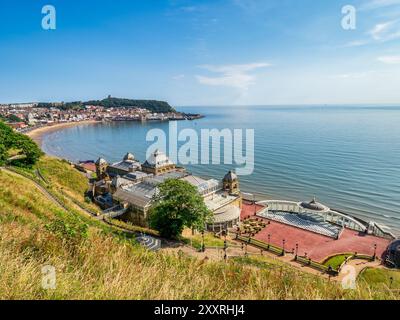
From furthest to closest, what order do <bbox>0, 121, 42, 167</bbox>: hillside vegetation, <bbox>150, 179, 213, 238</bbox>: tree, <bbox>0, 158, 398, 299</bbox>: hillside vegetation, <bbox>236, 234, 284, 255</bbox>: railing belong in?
<bbox>0, 121, 42, 167</bbox>: hillside vegetation → <bbox>236, 234, 284, 255</bbox>: railing → <bbox>150, 179, 213, 238</bbox>: tree → <bbox>0, 158, 398, 299</bbox>: hillside vegetation

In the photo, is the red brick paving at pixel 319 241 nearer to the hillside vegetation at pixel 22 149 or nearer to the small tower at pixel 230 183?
the small tower at pixel 230 183

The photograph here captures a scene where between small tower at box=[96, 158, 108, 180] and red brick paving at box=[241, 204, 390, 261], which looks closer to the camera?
red brick paving at box=[241, 204, 390, 261]

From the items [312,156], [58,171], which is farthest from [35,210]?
[312,156]

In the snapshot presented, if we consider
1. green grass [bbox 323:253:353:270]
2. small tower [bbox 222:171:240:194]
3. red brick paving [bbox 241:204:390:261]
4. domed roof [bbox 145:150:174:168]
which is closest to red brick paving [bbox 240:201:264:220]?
small tower [bbox 222:171:240:194]

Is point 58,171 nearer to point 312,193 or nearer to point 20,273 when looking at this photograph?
point 20,273

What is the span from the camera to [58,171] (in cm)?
4119

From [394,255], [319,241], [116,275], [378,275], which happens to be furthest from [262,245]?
[116,275]

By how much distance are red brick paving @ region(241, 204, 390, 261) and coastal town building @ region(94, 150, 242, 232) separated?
520cm

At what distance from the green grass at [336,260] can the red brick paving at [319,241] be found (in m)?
0.79

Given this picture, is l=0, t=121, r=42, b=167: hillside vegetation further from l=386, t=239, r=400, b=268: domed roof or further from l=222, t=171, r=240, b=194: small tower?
l=386, t=239, r=400, b=268: domed roof

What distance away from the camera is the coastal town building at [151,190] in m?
31.3

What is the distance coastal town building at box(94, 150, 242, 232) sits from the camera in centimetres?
3127

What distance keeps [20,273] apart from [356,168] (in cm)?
6589
